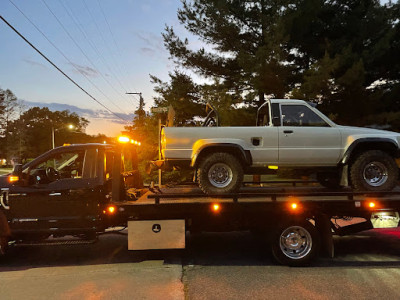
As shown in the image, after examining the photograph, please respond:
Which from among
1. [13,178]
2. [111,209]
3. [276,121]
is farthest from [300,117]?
[13,178]

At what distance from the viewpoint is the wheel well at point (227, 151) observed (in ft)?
16.8

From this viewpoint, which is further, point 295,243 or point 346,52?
point 346,52

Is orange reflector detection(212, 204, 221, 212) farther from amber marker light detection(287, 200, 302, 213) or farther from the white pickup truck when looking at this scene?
amber marker light detection(287, 200, 302, 213)

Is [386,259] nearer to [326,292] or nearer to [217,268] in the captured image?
[326,292]

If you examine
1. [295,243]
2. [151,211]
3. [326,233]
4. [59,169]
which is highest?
[59,169]

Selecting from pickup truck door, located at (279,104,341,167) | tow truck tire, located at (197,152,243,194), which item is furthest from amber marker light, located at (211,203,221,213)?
pickup truck door, located at (279,104,341,167)

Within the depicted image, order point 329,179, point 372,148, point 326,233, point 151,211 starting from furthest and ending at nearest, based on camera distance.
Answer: point 329,179, point 372,148, point 326,233, point 151,211

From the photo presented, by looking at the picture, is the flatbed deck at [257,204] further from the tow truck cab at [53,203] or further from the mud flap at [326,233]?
the tow truck cab at [53,203]

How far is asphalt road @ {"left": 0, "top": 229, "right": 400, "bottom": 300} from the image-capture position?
3.93 meters

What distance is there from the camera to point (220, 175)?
17.1 ft

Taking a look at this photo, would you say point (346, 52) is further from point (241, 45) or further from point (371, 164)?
point (371, 164)

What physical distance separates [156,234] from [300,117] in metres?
2.97

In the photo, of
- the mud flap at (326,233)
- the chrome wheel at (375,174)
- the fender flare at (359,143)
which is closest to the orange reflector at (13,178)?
the mud flap at (326,233)

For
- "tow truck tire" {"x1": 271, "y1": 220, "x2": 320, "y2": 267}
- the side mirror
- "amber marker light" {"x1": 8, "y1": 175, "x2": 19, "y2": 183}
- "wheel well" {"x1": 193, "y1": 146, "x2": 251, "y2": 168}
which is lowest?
"tow truck tire" {"x1": 271, "y1": 220, "x2": 320, "y2": 267}
